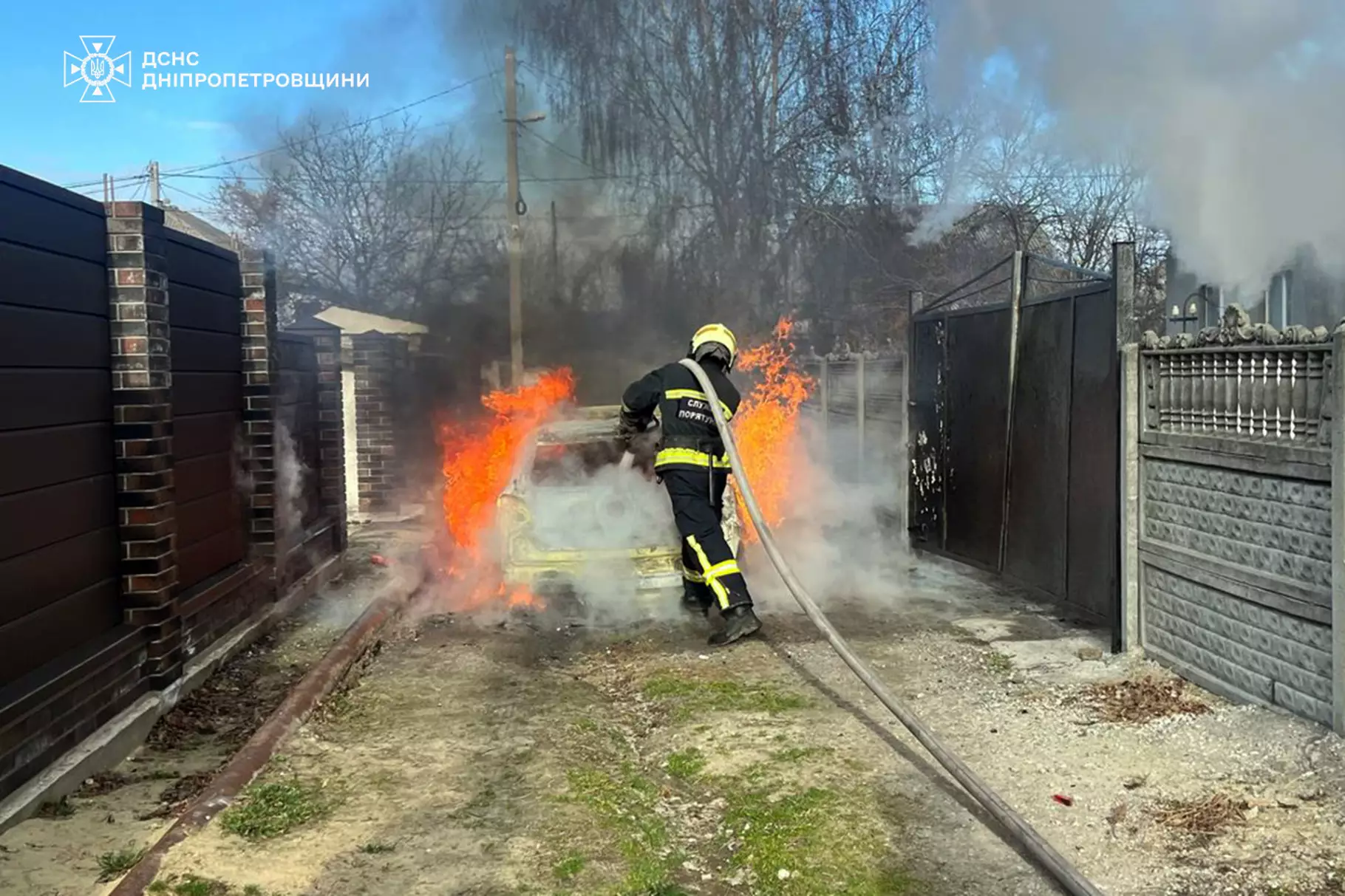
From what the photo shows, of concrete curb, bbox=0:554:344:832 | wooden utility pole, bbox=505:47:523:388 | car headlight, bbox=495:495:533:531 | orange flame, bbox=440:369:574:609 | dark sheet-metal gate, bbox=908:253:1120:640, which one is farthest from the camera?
wooden utility pole, bbox=505:47:523:388

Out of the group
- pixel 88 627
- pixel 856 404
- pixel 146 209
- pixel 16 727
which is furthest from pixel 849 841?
pixel 856 404

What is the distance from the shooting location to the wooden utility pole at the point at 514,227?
682 inches

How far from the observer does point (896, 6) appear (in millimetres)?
11203

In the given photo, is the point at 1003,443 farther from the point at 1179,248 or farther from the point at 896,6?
the point at 896,6

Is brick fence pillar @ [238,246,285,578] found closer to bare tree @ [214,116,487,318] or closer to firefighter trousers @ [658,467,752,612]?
firefighter trousers @ [658,467,752,612]

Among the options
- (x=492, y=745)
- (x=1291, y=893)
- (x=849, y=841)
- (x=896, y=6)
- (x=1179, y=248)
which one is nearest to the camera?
(x=1291, y=893)

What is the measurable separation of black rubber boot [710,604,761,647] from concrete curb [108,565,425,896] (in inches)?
83.8

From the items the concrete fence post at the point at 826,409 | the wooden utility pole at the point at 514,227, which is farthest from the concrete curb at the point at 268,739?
the wooden utility pole at the point at 514,227

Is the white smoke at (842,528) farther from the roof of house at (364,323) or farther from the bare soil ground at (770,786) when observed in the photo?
the roof of house at (364,323)

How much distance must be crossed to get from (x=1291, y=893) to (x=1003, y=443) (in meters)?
4.58

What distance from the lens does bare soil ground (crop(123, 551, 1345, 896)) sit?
3.23 meters

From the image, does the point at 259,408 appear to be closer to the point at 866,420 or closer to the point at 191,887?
the point at 191,887

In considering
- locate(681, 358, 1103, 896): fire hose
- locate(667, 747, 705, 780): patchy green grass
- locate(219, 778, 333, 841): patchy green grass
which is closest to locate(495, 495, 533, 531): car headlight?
locate(681, 358, 1103, 896): fire hose

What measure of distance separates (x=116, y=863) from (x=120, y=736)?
1238mm
